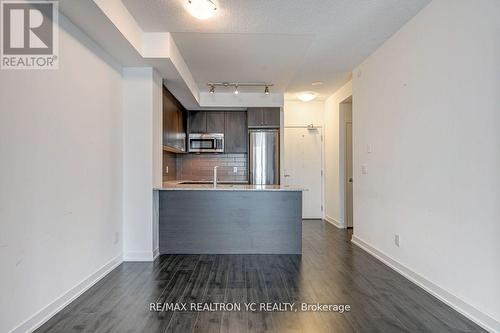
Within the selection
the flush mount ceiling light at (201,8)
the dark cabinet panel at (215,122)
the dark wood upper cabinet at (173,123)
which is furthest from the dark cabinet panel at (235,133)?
the flush mount ceiling light at (201,8)

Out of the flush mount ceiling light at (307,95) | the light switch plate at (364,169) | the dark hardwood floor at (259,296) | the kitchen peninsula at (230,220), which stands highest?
the flush mount ceiling light at (307,95)

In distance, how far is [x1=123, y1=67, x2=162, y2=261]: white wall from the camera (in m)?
3.43

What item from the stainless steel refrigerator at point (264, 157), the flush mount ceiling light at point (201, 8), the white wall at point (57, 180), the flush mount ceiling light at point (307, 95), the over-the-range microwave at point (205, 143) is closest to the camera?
the white wall at point (57, 180)

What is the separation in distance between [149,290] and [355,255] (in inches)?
100

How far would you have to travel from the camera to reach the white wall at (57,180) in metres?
1.80

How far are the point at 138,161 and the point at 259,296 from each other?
2.14 m

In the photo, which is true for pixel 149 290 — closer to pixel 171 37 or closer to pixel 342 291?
pixel 342 291

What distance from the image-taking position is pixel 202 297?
2398 mm

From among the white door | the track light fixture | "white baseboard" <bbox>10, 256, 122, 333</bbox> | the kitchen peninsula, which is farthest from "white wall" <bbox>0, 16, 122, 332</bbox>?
the white door

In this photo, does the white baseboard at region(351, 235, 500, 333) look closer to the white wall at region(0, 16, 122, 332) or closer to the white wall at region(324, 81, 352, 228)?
the white wall at region(324, 81, 352, 228)

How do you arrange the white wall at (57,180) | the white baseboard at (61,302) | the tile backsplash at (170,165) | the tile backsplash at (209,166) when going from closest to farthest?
the white wall at (57,180) → the white baseboard at (61,302) → the tile backsplash at (170,165) → the tile backsplash at (209,166)

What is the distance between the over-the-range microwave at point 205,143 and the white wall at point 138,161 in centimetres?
235

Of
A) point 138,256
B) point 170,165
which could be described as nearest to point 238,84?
point 170,165

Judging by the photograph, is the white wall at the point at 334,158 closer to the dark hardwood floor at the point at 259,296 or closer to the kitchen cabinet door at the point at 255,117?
the kitchen cabinet door at the point at 255,117
